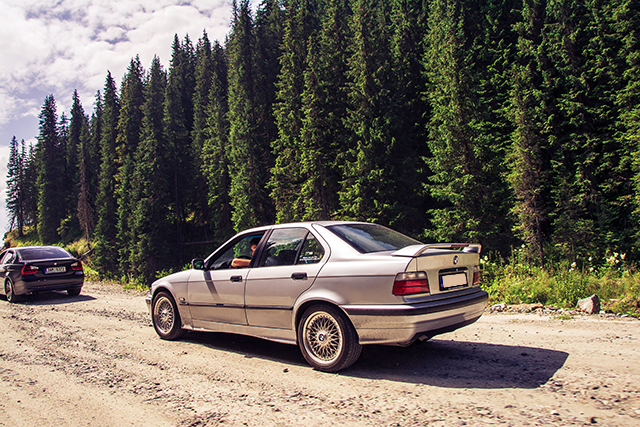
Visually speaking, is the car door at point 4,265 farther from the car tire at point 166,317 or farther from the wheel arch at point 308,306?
the wheel arch at point 308,306

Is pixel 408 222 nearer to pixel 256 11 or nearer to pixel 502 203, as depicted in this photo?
pixel 502 203

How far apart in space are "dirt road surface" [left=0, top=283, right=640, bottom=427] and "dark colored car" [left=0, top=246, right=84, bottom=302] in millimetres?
5750

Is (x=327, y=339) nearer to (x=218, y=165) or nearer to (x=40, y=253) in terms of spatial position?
(x=40, y=253)

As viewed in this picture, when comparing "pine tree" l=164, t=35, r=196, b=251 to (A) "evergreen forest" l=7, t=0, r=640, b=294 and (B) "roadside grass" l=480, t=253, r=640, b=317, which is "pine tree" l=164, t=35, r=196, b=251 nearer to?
(A) "evergreen forest" l=7, t=0, r=640, b=294

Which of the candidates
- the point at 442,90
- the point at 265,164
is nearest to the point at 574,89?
the point at 442,90

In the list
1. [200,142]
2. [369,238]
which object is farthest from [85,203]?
[369,238]

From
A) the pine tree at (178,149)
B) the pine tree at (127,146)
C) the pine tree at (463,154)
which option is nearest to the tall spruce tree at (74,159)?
the pine tree at (127,146)

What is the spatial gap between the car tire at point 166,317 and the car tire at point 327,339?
2543 mm

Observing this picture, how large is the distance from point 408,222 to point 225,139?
25070mm

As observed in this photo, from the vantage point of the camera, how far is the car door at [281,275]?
4.38m

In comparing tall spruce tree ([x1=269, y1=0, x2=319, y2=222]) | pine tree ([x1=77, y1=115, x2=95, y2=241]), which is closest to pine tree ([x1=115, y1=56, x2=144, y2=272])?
pine tree ([x1=77, y1=115, x2=95, y2=241])

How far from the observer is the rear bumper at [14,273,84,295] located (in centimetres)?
1087

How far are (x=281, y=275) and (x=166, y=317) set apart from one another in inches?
105

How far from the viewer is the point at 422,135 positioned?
32188mm
